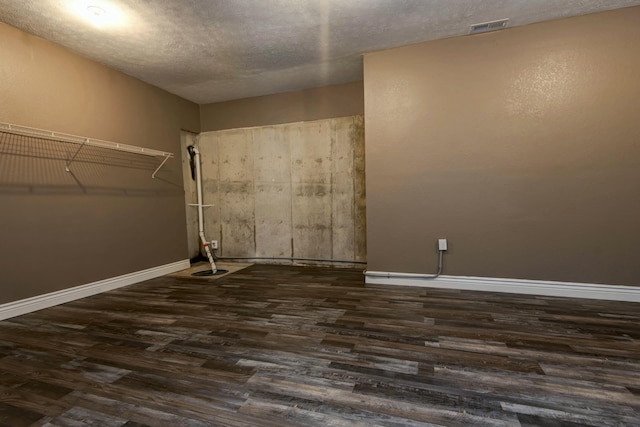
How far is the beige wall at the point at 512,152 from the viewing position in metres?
2.56

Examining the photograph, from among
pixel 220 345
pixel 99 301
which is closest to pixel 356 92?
pixel 220 345

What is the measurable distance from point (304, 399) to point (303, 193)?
318 centimetres

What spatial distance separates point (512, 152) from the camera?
9.25 feet

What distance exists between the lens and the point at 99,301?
2.89 m

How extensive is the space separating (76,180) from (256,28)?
2442 millimetres

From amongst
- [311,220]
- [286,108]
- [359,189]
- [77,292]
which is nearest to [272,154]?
[286,108]

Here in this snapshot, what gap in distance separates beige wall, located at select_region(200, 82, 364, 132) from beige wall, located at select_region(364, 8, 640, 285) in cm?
84

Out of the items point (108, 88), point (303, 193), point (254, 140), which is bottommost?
point (303, 193)

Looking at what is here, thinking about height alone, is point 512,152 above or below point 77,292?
above

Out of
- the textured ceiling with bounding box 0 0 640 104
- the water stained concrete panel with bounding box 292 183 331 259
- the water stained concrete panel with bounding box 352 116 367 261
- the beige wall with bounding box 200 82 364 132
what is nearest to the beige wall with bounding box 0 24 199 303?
the textured ceiling with bounding box 0 0 640 104

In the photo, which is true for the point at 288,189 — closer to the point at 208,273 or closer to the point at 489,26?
the point at 208,273

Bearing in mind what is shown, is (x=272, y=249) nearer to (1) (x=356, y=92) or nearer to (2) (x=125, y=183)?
(2) (x=125, y=183)

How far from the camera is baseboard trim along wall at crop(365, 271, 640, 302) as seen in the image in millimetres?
2596

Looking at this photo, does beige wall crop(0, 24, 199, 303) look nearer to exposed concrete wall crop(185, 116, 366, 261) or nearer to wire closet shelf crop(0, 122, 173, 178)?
wire closet shelf crop(0, 122, 173, 178)
